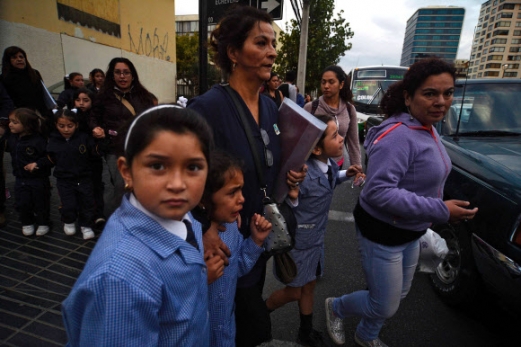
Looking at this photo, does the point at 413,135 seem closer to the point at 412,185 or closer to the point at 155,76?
the point at 412,185

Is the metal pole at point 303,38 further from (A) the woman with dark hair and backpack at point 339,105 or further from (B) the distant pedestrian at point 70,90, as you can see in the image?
(A) the woman with dark hair and backpack at point 339,105

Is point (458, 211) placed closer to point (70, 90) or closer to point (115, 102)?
point (115, 102)

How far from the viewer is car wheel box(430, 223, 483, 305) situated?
263 cm

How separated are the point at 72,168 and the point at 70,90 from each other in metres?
2.36

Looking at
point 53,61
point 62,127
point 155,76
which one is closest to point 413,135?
point 62,127

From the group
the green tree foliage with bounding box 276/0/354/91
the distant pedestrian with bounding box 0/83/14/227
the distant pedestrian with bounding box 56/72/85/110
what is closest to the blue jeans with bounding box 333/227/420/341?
the distant pedestrian with bounding box 0/83/14/227

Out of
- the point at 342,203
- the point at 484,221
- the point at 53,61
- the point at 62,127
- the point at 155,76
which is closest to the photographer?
the point at 484,221

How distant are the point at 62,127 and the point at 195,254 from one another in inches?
130

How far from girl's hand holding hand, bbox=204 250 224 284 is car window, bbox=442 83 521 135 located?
119 inches

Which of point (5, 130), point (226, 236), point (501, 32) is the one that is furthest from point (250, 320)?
point (501, 32)

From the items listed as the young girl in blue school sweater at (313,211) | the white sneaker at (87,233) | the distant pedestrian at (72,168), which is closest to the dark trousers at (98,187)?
the distant pedestrian at (72,168)

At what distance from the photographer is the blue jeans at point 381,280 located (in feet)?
6.45

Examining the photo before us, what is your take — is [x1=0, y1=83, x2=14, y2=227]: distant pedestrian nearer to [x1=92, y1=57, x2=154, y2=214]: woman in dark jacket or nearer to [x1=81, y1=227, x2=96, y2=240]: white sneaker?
[x1=81, y1=227, x2=96, y2=240]: white sneaker

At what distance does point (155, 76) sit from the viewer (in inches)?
651
